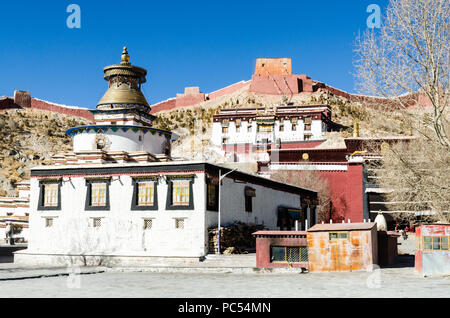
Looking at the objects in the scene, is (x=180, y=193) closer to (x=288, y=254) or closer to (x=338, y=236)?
(x=288, y=254)

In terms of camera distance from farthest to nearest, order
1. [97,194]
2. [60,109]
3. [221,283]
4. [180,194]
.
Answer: [60,109], [97,194], [180,194], [221,283]

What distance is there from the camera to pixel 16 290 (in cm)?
1872

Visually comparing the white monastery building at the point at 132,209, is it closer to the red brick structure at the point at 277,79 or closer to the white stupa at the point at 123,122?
the white stupa at the point at 123,122

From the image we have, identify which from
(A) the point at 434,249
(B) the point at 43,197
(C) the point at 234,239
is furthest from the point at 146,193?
(A) the point at 434,249

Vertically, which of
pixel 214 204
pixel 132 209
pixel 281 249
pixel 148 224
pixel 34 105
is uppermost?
pixel 34 105

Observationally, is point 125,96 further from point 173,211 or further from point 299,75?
point 299,75

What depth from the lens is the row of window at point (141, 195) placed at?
102ft

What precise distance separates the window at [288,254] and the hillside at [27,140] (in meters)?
53.3

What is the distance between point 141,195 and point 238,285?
1361 centimetres

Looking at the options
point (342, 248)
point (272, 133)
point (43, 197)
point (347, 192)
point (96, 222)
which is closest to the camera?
point (342, 248)

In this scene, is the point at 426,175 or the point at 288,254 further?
the point at 426,175

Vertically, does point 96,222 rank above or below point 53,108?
below

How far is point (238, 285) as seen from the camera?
65.6ft

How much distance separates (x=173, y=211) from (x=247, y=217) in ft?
21.7
